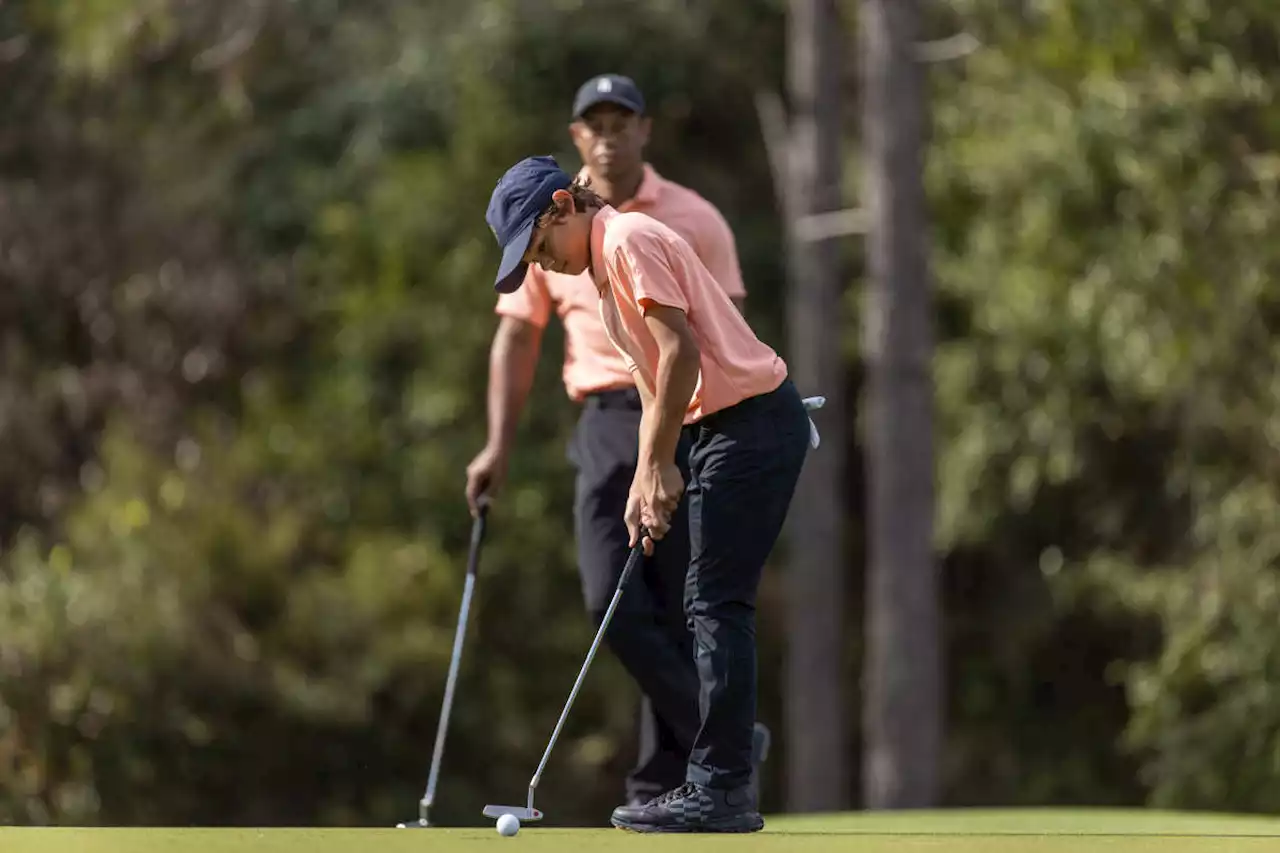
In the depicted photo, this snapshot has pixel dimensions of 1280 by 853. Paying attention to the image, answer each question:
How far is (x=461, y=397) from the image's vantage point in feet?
60.6

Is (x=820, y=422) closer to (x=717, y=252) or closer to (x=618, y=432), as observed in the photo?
(x=717, y=252)

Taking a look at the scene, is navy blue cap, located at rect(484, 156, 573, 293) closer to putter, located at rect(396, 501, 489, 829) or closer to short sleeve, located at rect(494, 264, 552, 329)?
short sleeve, located at rect(494, 264, 552, 329)

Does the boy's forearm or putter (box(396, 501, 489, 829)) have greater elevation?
the boy's forearm

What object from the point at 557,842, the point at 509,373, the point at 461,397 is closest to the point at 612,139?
the point at 509,373

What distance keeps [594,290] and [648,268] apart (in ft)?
3.80

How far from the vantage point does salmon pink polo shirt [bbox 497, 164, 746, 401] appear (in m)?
→ 7.24

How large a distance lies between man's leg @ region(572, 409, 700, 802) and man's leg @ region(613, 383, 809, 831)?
629mm

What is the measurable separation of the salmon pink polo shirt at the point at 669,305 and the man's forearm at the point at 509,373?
120 cm

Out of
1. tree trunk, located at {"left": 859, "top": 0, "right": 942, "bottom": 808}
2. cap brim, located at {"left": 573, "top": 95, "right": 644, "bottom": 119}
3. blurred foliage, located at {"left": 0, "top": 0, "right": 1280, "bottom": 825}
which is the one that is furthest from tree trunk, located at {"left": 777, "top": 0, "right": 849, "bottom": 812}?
cap brim, located at {"left": 573, "top": 95, "right": 644, "bottom": 119}

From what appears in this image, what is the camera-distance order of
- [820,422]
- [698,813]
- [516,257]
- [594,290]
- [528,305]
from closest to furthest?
[516,257], [698,813], [594,290], [528,305], [820,422]

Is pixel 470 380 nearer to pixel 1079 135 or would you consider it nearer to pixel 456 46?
pixel 456 46

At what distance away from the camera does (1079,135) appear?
1591 cm

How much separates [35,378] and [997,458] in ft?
23.7

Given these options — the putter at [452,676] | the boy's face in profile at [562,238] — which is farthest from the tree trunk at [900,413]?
the boy's face in profile at [562,238]
